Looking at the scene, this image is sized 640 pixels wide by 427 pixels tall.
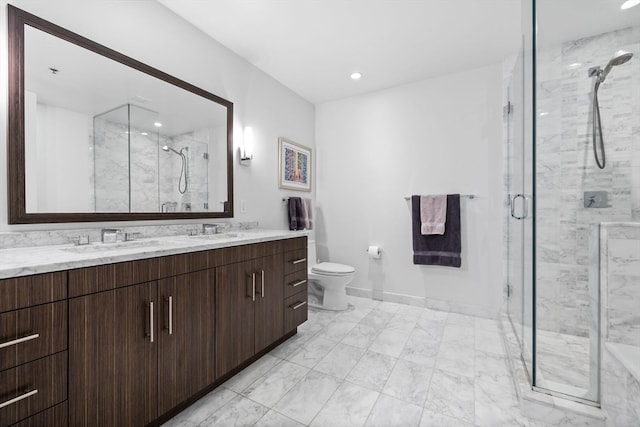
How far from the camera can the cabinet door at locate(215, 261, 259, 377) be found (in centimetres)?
152

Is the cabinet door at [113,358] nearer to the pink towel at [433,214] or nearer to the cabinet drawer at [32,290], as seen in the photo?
the cabinet drawer at [32,290]

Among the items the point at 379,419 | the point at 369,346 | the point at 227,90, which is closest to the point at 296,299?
the point at 369,346

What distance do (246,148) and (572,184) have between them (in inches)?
98.2

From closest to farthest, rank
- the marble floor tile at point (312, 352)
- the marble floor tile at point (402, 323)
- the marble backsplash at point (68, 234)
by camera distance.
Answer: the marble backsplash at point (68, 234) → the marble floor tile at point (312, 352) → the marble floor tile at point (402, 323)

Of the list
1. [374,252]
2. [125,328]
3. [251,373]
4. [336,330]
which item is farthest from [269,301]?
[374,252]

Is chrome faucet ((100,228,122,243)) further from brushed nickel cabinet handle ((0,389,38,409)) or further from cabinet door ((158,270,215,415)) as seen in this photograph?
brushed nickel cabinet handle ((0,389,38,409))

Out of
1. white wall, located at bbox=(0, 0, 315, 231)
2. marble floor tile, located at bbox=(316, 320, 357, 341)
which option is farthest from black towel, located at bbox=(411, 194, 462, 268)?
white wall, located at bbox=(0, 0, 315, 231)

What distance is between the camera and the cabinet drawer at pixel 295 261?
2068 mm

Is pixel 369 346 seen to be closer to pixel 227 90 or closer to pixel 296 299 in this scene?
pixel 296 299

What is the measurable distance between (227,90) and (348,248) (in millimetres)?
2066

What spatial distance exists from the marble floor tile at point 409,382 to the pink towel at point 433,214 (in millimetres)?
1301

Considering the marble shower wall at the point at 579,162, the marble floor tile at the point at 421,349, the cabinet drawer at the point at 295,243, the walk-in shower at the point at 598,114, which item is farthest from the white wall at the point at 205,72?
the walk-in shower at the point at 598,114

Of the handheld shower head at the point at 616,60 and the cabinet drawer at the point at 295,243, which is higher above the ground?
the handheld shower head at the point at 616,60

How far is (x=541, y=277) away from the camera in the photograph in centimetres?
172
